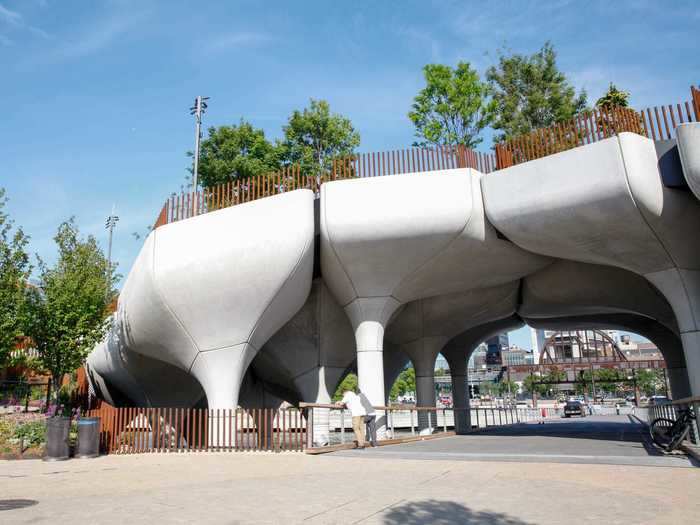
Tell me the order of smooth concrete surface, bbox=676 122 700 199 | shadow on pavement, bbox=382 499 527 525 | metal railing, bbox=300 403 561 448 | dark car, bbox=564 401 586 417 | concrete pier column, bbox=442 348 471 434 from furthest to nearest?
dark car, bbox=564 401 586 417, concrete pier column, bbox=442 348 471 434, metal railing, bbox=300 403 561 448, smooth concrete surface, bbox=676 122 700 199, shadow on pavement, bbox=382 499 527 525

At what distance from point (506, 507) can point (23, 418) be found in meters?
14.4

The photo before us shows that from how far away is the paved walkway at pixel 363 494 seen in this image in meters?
5.13

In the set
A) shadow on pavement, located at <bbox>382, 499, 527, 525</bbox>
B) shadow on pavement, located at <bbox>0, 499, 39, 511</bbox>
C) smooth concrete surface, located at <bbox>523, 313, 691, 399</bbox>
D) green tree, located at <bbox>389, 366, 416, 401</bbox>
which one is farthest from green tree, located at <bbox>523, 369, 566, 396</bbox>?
shadow on pavement, located at <bbox>0, 499, 39, 511</bbox>

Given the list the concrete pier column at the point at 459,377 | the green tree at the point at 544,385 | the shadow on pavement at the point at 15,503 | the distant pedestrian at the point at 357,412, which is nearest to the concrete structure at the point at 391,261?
the distant pedestrian at the point at 357,412

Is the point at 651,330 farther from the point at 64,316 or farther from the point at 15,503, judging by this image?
the point at 15,503

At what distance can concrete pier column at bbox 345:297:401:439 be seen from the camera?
707 inches

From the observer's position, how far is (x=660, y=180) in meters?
13.3

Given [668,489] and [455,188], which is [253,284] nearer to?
[455,188]

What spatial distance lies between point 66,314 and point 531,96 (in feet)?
86.4

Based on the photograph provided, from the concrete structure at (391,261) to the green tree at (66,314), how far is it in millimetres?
1851

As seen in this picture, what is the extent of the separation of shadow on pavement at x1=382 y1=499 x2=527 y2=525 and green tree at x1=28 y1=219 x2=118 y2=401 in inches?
524

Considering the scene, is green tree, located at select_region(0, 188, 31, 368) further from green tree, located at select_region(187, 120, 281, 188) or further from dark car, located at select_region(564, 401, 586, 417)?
dark car, located at select_region(564, 401, 586, 417)

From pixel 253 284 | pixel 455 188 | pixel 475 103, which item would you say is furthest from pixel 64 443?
pixel 475 103

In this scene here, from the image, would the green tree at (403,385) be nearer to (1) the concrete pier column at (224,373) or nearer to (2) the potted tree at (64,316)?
(1) the concrete pier column at (224,373)
